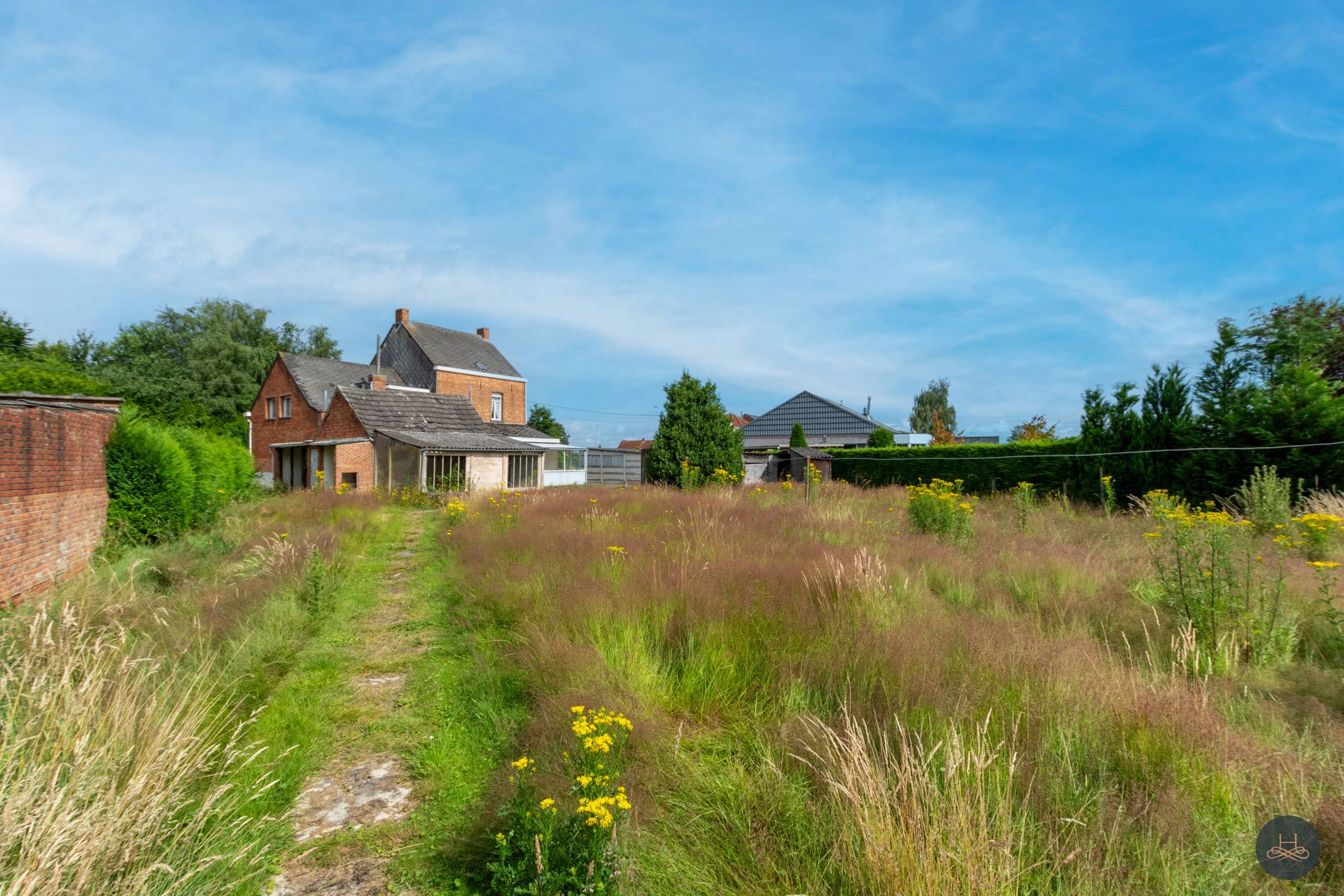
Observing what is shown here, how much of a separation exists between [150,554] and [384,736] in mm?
7926

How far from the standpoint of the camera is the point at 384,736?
402 cm

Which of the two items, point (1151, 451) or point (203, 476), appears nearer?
point (1151, 451)

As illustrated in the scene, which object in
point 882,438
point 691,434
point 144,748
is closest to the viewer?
point 144,748

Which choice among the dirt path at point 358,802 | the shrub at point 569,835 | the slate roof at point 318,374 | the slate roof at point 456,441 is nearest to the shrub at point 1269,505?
the shrub at point 569,835

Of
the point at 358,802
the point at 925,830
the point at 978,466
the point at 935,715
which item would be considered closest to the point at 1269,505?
the point at 935,715

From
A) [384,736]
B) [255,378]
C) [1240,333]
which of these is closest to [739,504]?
[384,736]

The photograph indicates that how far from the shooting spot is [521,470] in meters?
25.6

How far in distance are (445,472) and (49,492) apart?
45.6 feet

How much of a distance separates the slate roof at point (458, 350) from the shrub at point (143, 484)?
24853 mm

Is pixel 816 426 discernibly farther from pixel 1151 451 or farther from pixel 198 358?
pixel 198 358

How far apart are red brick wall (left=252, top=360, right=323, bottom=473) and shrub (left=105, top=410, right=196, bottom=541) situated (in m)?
16.5

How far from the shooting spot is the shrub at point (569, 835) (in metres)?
2.31

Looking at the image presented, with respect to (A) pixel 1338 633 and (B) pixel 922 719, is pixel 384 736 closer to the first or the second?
(B) pixel 922 719

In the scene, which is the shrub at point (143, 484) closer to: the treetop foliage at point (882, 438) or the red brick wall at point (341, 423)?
the red brick wall at point (341, 423)
